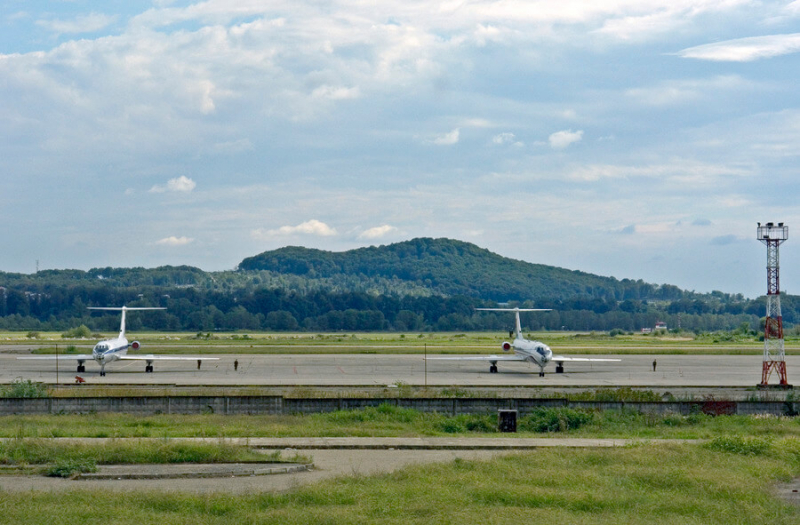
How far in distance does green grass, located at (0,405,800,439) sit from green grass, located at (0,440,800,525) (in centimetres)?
739

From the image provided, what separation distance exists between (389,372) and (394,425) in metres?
28.9

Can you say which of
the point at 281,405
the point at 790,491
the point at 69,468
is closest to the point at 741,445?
the point at 790,491

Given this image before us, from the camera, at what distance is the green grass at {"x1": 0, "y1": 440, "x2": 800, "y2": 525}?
14.3 meters

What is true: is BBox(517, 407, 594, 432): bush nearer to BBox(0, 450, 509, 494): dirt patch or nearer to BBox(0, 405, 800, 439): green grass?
BBox(0, 405, 800, 439): green grass

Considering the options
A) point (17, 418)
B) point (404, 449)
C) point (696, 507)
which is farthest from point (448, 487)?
point (17, 418)

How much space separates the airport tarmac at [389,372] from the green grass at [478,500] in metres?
24.9

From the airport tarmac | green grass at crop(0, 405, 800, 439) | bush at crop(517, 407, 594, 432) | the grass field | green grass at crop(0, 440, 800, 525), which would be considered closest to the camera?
green grass at crop(0, 440, 800, 525)

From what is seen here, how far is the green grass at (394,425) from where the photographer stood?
1007 inches

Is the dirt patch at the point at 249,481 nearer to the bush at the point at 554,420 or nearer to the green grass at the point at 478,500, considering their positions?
the green grass at the point at 478,500

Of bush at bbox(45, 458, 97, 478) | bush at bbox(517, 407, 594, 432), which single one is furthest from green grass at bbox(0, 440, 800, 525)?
bush at bbox(517, 407, 594, 432)

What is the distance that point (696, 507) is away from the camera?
1566 cm

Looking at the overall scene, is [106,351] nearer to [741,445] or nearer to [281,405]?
[281,405]

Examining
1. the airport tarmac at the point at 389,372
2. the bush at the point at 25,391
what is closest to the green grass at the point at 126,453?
the bush at the point at 25,391

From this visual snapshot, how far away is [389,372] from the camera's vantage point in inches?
2231
